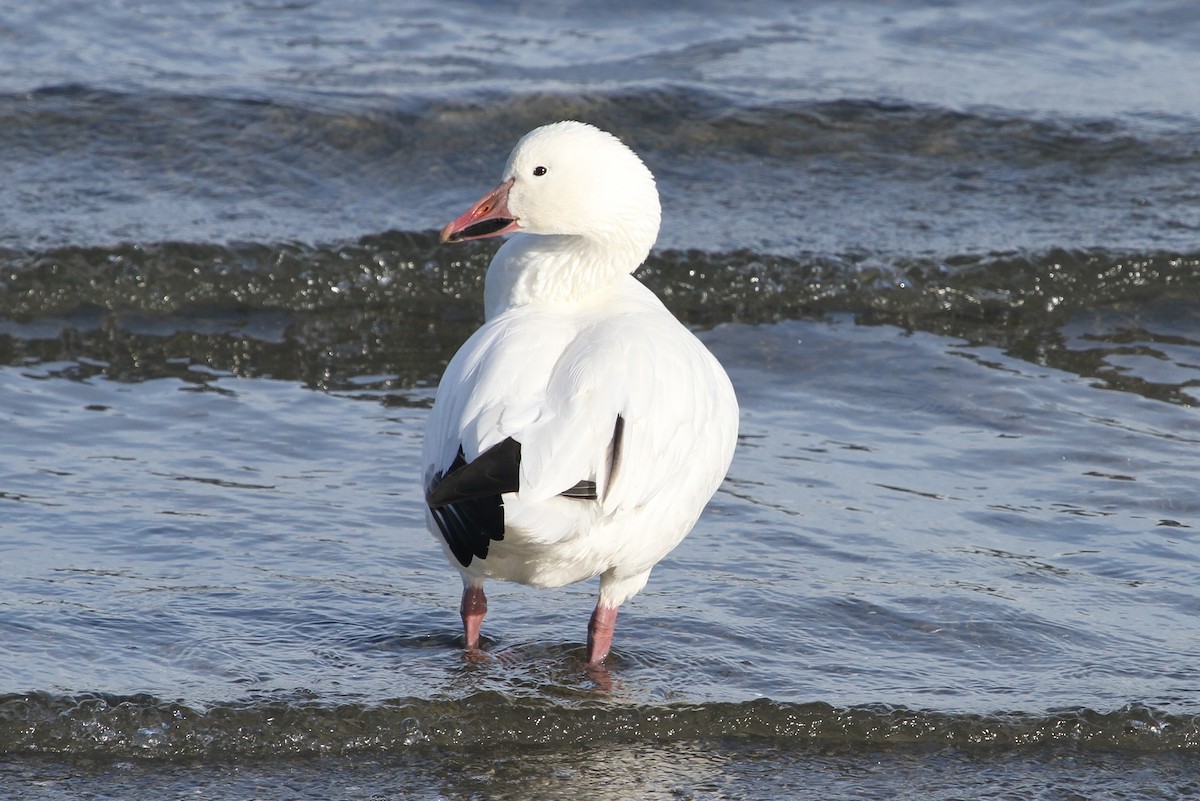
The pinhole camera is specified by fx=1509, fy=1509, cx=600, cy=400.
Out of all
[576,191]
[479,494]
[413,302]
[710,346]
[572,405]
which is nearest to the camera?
[479,494]

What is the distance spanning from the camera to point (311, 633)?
4.61 m

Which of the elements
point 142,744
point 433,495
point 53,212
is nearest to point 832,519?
point 433,495

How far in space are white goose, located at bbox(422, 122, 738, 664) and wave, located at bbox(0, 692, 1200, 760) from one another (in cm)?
44

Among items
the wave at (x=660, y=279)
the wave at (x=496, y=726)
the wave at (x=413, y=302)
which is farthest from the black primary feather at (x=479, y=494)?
the wave at (x=660, y=279)

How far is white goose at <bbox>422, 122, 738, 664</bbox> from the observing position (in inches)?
154

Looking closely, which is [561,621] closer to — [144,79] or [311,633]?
[311,633]

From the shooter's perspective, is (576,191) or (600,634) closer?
(600,634)

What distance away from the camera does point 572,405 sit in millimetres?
4066

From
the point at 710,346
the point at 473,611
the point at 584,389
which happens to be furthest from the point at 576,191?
the point at 710,346

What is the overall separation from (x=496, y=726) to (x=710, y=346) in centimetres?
393

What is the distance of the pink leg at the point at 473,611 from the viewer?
457cm

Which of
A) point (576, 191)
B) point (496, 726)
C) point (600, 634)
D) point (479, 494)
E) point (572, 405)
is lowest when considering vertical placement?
point (496, 726)

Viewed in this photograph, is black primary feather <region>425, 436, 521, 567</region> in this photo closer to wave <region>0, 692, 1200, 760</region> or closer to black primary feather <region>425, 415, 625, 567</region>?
black primary feather <region>425, 415, 625, 567</region>

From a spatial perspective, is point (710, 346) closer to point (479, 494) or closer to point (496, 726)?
point (496, 726)
